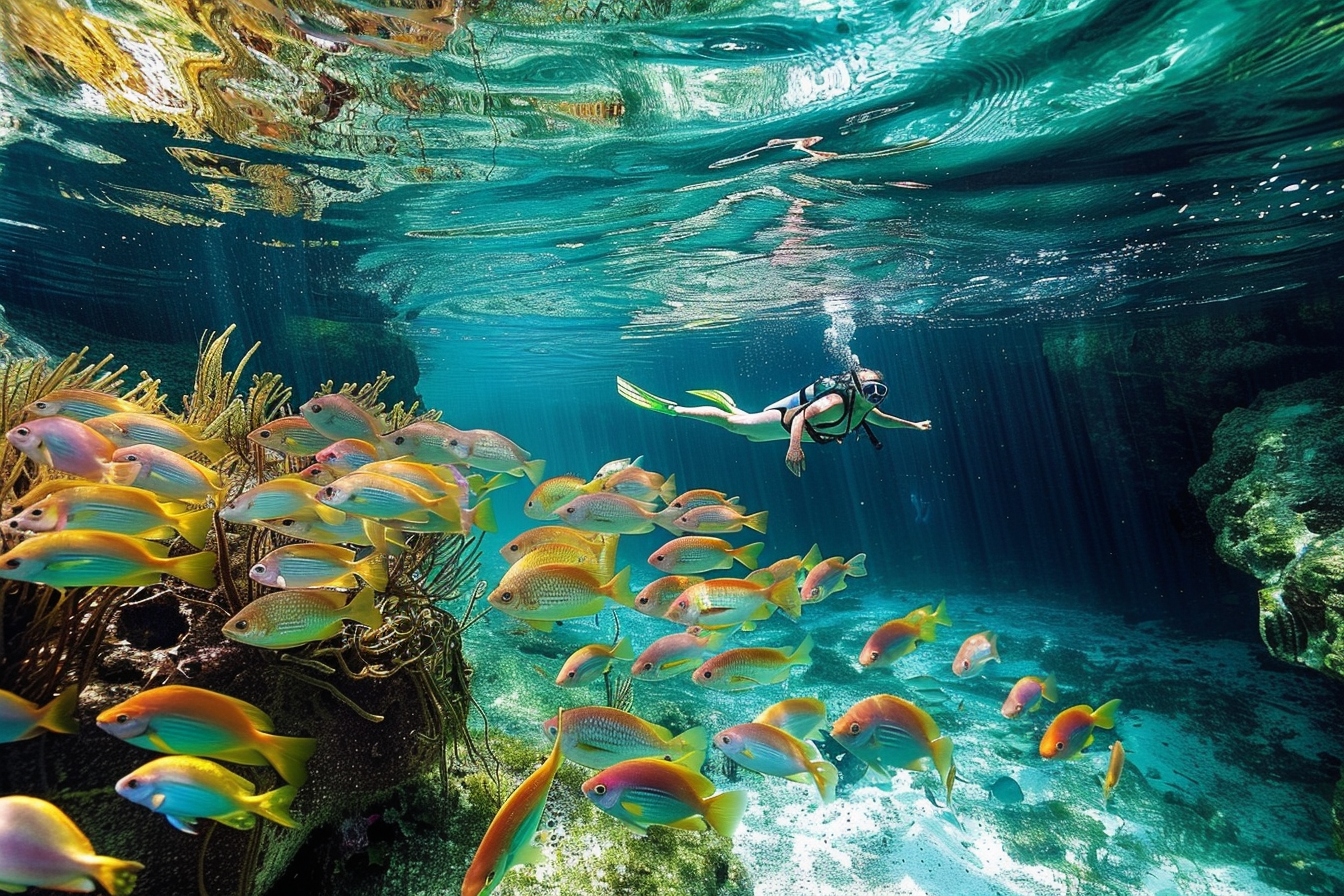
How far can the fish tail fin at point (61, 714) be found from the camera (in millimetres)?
2184

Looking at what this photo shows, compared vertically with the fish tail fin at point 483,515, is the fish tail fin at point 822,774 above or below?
below

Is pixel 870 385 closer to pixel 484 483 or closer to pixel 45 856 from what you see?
pixel 484 483

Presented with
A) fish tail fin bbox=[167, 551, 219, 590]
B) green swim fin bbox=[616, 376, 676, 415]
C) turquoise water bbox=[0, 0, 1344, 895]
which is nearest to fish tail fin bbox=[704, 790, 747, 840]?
turquoise water bbox=[0, 0, 1344, 895]

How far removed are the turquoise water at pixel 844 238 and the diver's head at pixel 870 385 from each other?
13.9 feet

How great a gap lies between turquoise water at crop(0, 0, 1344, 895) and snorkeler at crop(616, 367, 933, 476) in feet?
11.9

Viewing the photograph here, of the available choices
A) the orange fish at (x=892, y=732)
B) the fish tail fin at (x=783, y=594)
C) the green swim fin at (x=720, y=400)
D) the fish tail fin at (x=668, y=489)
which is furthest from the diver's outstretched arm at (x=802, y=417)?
the orange fish at (x=892, y=732)

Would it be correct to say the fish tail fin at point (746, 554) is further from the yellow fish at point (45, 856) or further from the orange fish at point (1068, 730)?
the yellow fish at point (45, 856)

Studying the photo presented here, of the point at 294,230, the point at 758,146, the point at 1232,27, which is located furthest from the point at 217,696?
the point at 294,230

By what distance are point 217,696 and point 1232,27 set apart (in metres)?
11.0

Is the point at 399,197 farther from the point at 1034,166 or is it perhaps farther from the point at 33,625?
the point at 1034,166

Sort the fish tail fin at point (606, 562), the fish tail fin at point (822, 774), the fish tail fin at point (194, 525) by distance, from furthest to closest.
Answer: the fish tail fin at point (822, 774)
the fish tail fin at point (606, 562)
the fish tail fin at point (194, 525)

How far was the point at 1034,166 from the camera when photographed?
10.7 metres

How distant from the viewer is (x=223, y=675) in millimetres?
3365

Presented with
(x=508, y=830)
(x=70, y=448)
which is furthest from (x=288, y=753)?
(x=70, y=448)
